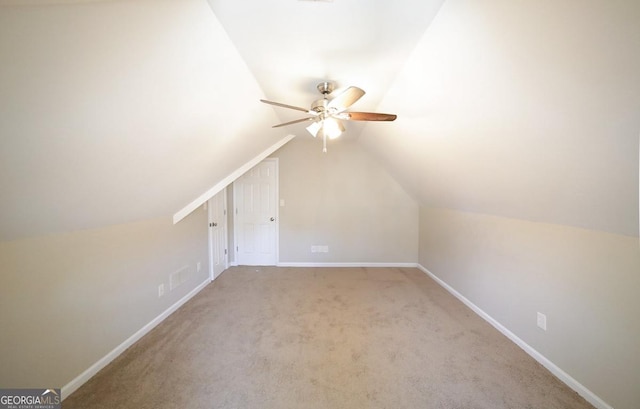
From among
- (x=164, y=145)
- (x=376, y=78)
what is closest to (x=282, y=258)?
→ (x=164, y=145)

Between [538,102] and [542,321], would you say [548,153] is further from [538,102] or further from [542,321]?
[542,321]

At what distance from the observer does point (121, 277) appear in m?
2.09

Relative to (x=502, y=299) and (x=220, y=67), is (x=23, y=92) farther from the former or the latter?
(x=502, y=299)

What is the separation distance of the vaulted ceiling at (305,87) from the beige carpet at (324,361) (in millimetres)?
1227

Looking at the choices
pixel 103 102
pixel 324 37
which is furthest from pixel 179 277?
pixel 324 37

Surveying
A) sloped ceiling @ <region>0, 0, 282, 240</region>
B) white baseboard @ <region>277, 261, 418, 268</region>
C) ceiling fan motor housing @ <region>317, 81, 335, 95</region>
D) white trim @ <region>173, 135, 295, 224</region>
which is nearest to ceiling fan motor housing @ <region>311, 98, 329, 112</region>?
ceiling fan motor housing @ <region>317, 81, 335, 95</region>

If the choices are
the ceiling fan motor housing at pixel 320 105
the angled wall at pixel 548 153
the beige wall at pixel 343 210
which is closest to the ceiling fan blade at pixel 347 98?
the ceiling fan motor housing at pixel 320 105

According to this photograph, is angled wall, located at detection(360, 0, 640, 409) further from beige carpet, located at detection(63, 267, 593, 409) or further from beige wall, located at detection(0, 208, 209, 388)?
beige wall, located at detection(0, 208, 209, 388)

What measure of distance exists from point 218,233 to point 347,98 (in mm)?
3312

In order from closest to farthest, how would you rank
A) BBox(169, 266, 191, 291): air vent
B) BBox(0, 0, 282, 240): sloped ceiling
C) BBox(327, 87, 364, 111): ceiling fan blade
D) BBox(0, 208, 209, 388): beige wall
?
BBox(0, 0, 282, 240): sloped ceiling, BBox(0, 208, 209, 388): beige wall, BBox(327, 87, 364, 111): ceiling fan blade, BBox(169, 266, 191, 291): air vent

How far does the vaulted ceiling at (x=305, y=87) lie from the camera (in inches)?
34.6

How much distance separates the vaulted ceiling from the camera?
880 mm

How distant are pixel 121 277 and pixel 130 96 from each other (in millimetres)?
1715

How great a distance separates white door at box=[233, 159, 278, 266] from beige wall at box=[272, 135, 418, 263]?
181mm
